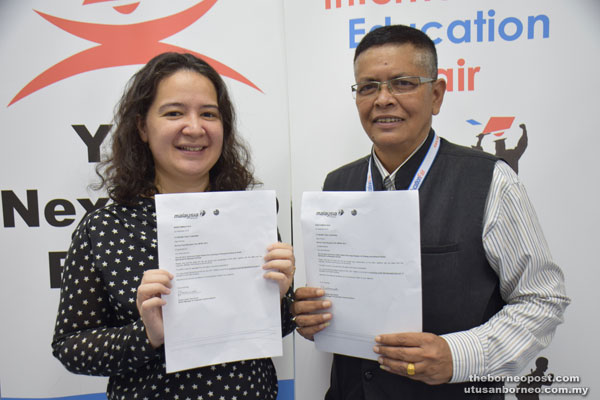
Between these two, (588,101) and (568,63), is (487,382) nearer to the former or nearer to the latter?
(588,101)

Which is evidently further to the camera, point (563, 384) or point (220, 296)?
point (563, 384)

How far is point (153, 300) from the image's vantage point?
3.26 ft

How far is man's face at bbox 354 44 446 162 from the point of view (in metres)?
1.27

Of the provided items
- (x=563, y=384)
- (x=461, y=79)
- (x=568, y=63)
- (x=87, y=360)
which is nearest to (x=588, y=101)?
(x=568, y=63)

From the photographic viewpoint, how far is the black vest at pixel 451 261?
1.21 metres

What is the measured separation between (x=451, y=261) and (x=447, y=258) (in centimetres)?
2

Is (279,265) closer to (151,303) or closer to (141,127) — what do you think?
(151,303)

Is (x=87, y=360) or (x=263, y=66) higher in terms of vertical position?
(x=263, y=66)

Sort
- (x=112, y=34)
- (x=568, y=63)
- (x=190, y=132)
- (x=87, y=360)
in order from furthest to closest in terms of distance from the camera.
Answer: (x=112, y=34) → (x=568, y=63) → (x=190, y=132) → (x=87, y=360)

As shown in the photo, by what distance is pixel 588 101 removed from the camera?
1.71 meters

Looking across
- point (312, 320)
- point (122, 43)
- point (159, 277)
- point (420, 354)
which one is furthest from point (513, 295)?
point (122, 43)

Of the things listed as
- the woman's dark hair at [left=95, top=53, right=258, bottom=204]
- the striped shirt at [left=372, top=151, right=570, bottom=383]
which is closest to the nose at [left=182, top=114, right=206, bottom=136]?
the woman's dark hair at [left=95, top=53, right=258, bottom=204]

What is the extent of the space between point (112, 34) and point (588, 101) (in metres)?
2.34

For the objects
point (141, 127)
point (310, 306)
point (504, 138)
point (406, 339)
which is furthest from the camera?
point (504, 138)
